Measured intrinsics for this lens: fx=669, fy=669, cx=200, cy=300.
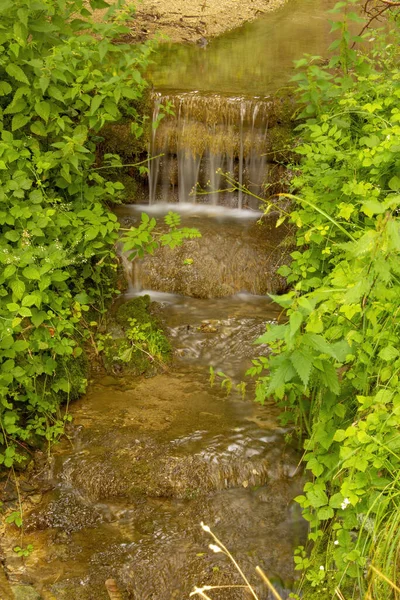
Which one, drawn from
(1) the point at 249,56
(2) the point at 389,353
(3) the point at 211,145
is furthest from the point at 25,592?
(1) the point at 249,56

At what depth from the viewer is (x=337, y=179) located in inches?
174

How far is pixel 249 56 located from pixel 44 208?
20.1 feet

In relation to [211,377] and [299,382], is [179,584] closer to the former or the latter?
[299,382]

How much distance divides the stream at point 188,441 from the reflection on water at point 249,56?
3.66ft

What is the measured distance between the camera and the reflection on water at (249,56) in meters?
8.34

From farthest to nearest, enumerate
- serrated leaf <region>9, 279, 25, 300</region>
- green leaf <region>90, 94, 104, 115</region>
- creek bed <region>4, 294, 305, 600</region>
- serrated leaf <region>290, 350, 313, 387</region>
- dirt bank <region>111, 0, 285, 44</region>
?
dirt bank <region>111, 0, 285, 44</region>, green leaf <region>90, 94, 104, 115</region>, serrated leaf <region>9, 279, 25, 300</region>, creek bed <region>4, 294, 305, 600</region>, serrated leaf <region>290, 350, 313, 387</region>

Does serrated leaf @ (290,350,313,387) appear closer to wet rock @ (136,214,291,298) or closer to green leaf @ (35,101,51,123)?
green leaf @ (35,101,51,123)

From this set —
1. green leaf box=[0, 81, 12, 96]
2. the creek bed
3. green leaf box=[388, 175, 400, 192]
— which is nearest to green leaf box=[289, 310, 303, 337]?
the creek bed

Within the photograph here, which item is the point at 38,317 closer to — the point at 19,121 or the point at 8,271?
the point at 8,271

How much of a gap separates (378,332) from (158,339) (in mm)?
2563

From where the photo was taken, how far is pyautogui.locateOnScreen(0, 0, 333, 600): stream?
11.7ft

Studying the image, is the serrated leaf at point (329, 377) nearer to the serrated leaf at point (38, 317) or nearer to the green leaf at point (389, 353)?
the green leaf at point (389, 353)

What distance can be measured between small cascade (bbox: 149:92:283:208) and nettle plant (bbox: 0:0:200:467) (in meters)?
2.07

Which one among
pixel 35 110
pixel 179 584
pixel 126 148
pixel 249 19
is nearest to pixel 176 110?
pixel 126 148
